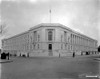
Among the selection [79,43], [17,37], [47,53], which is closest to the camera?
[47,53]

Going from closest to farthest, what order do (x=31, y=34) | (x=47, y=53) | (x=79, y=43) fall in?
1. (x=47, y=53)
2. (x=31, y=34)
3. (x=79, y=43)

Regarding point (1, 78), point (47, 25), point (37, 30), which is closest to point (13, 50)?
point (37, 30)

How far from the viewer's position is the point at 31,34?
52.4m

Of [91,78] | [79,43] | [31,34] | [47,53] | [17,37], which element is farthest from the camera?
[17,37]

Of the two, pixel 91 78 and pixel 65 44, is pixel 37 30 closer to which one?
pixel 65 44

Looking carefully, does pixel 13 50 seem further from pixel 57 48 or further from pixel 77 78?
pixel 77 78

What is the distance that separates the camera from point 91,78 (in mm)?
7250

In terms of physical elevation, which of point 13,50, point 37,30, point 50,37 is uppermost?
point 37,30

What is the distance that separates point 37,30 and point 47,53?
34.2 feet

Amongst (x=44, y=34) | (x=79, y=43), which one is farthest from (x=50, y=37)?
(x=79, y=43)

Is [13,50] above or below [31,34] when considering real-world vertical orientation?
below

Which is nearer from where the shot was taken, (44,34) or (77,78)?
(77,78)

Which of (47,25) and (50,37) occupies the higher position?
(47,25)

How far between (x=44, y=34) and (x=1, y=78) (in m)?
38.0
